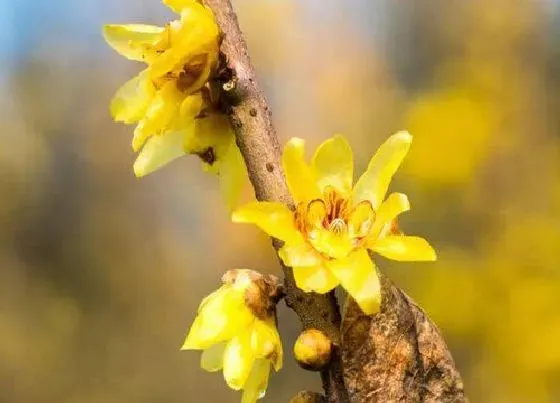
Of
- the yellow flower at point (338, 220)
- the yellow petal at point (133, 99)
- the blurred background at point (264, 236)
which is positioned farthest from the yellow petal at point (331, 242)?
the blurred background at point (264, 236)

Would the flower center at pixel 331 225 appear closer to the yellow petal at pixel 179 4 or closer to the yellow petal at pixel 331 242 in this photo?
the yellow petal at pixel 331 242

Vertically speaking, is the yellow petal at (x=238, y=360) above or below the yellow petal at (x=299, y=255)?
below

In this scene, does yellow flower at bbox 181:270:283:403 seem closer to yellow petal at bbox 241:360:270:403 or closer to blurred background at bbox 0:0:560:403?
yellow petal at bbox 241:360:270:403

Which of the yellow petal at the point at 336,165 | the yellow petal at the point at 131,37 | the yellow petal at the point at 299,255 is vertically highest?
the yellow petal at the point at 131,37

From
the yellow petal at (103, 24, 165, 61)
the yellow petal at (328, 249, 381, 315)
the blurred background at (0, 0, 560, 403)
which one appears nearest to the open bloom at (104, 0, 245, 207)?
the yellow petal at (103, 24, 165, 61)

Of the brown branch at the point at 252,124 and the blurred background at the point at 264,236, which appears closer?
the brown branch at the point at 252,124

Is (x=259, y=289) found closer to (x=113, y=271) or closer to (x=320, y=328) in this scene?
(x=320, y=328)
